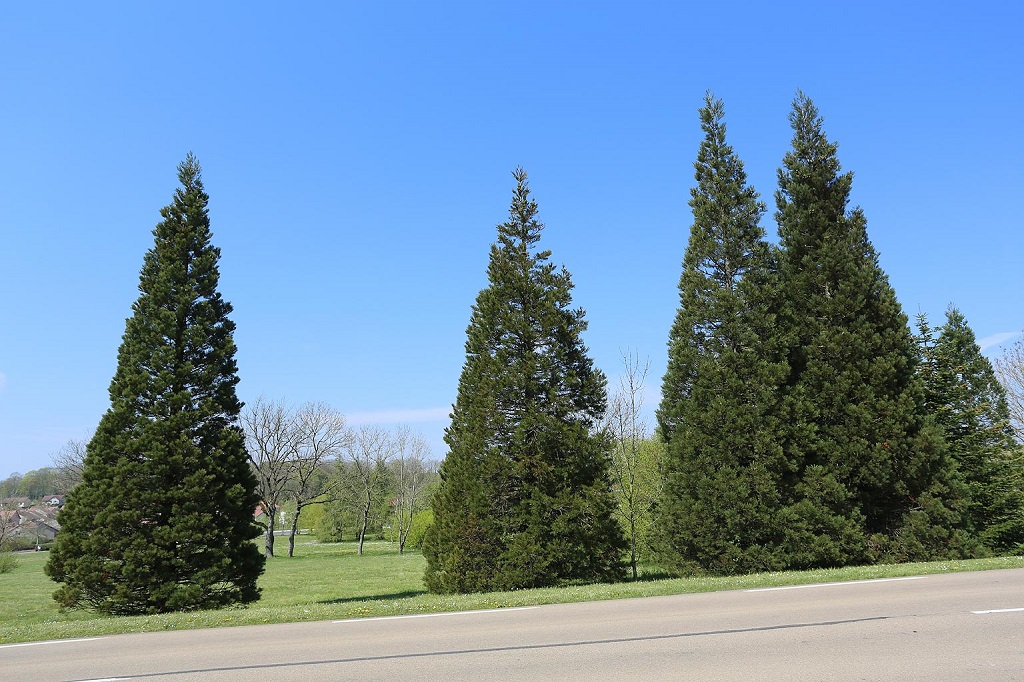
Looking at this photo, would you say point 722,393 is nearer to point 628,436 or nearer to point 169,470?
point 628,436

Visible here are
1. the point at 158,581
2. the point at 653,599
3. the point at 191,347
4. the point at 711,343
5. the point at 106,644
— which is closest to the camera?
the point at 106,644

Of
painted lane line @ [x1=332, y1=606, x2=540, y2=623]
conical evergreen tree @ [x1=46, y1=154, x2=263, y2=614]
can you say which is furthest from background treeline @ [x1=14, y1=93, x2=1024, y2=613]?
painted lane line @ [x1=332, y1=606, x2=540, y2=623]

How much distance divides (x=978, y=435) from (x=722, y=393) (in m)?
9.94

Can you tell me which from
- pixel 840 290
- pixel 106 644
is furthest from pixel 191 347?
pixel 840 290

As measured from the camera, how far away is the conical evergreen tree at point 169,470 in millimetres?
13266

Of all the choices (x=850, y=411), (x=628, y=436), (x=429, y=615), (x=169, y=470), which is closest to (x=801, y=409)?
(x=850, y=411)

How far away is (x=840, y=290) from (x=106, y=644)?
60.5 ft

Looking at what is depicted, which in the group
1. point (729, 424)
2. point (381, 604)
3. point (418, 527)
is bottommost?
point (381, 604)

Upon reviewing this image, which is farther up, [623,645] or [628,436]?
[628,436]

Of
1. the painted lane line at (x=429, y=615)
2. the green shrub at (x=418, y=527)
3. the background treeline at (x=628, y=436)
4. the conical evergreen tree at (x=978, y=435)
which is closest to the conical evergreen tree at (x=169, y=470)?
the background treeline at (x=628, y=436)

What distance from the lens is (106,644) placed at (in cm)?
871

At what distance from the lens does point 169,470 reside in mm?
13938

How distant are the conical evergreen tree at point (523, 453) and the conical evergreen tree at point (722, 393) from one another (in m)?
2.28

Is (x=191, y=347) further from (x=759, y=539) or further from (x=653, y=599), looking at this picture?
(x=759, y=539)
